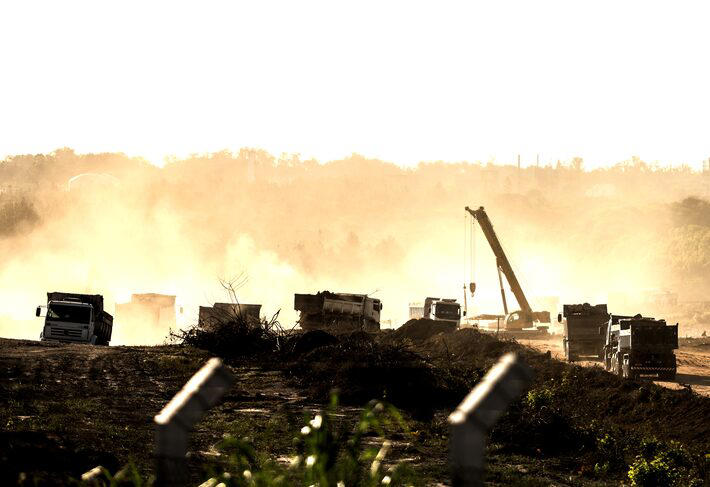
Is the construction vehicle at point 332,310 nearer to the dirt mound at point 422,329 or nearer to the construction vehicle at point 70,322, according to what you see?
the dirt mound at point 422,329

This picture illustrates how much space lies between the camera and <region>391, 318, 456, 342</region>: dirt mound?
189ft

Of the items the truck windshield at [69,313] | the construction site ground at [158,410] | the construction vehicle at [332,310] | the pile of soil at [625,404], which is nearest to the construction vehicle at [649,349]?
the pile of soil at [625,404]

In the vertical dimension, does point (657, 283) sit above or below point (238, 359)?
above

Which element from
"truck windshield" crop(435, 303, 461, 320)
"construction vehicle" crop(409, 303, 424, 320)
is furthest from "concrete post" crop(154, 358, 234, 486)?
"construction vehicle" crop(409, 303, 424, 320)

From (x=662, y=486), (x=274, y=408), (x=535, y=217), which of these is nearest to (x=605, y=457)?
(x=662, y=486)

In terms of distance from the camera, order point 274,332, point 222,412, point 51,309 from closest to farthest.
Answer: point 222,412 < point 274,332 < point 51,309

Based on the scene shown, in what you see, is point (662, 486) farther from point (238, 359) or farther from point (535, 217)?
point (535, 217)

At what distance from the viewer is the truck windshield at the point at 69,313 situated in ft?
163

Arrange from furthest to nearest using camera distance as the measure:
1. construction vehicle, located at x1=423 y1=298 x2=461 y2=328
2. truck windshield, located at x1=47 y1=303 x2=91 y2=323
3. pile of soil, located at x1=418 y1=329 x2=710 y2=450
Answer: construction vehicle, located at x1=423 y1=298 x2=461 y2=328 → truck windshield, located at x1=47 y1=303 x2=91 y2=323 → pile of soil, located at x1=418 y1=329 x2=710 y2=450

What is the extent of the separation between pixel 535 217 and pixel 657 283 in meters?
56.1

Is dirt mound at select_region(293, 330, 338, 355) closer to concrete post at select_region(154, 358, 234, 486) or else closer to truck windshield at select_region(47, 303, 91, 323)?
truck windshield at select_region(47, 303, 91, 323)

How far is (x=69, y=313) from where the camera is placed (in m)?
49.9

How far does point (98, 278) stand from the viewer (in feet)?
433

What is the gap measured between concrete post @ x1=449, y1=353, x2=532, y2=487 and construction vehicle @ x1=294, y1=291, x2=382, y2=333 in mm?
54613
